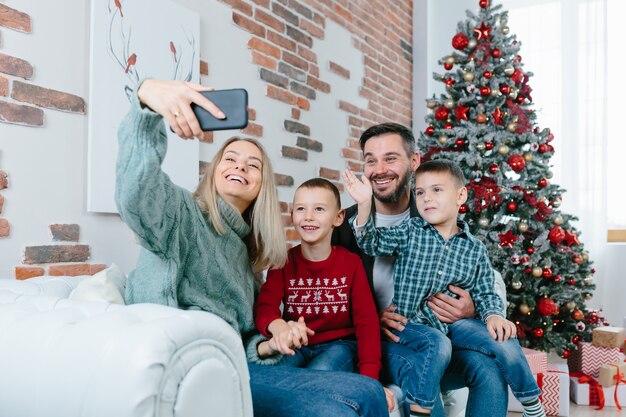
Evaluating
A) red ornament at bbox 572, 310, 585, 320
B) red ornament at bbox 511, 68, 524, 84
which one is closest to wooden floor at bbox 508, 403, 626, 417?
red ornament at bbox 572, 310, 585, 320

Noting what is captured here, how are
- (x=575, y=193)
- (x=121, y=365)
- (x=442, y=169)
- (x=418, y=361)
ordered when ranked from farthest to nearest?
(x=575, y=193), (x=442, y=169), (x=418, y=361), (x=121, y=365)

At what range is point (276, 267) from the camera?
5.71 feet

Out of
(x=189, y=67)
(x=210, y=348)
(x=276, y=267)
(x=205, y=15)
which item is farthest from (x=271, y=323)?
(x=205, y=15)

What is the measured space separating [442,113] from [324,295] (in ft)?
6.61

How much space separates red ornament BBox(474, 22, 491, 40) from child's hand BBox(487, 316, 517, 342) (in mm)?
2176

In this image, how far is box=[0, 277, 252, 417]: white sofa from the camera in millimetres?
810

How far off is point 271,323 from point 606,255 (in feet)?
11.7

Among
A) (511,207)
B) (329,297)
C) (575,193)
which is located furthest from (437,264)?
(575,193)

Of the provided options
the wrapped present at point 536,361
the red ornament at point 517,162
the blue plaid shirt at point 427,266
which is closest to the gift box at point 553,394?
the wrapped present at point 536,361

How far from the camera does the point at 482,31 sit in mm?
3488

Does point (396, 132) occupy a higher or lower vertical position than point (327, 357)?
higher

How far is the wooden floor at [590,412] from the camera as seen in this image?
2.97m

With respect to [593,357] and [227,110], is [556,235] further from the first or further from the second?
[227,110]

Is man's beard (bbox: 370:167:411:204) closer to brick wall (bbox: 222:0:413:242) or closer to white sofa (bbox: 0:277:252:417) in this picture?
brick wall (bbox: 222:0:413:242)
